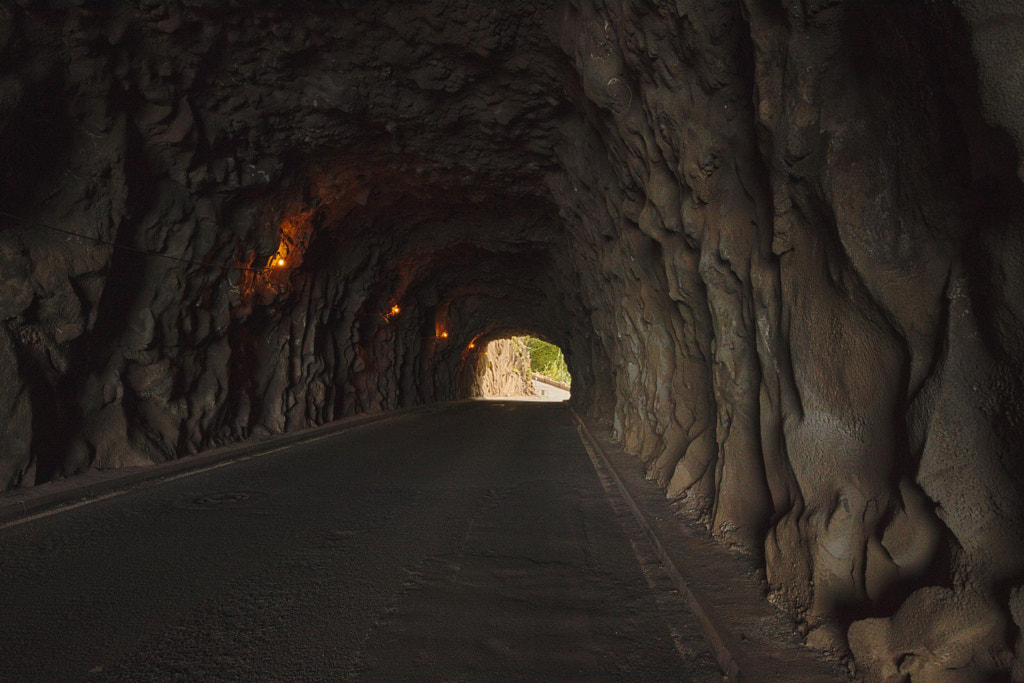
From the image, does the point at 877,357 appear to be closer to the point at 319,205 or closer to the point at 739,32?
the point at 739,32

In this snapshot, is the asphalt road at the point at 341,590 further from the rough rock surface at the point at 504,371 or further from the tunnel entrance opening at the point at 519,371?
the tunnel entrance opening at the point at 519,371

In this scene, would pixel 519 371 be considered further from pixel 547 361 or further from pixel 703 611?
pixel 703 611

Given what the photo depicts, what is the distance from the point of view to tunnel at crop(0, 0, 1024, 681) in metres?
2.93

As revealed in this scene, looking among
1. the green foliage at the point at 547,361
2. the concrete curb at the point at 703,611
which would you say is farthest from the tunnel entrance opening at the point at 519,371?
the concrete curb at the point at 703,611

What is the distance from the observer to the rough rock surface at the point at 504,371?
50.5 metres

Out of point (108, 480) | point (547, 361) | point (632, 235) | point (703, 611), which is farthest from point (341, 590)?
point (547, 361)

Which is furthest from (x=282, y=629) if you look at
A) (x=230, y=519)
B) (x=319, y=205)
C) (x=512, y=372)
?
(x=512, y=372)

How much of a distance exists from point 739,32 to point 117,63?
880 cm

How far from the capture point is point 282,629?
398 cm

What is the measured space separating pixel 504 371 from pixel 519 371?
292 inches

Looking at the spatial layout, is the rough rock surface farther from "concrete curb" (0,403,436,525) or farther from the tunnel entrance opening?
"concrete curb" (0,403,436,525)

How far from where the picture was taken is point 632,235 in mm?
10344

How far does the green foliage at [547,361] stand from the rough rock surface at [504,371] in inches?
403

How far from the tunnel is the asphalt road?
3.87 ft
